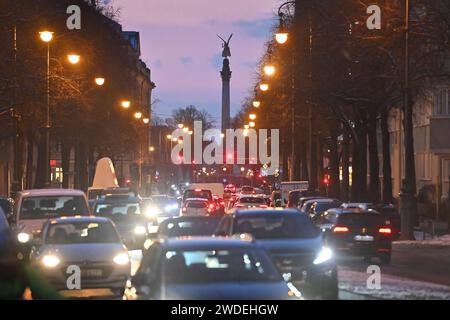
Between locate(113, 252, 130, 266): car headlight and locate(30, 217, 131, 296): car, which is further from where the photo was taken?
locate(113, 252, 130, 266): car headlight

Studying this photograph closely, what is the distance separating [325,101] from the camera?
51.0 metres

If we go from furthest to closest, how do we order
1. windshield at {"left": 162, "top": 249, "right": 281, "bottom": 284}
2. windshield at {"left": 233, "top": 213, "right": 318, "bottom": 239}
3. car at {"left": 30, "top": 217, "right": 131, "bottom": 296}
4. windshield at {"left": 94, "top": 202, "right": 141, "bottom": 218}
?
1. windshield at {"left": 94, "top": 202, "right": 141, "bottom": 218}
2. windshield at {"left": 233, "top": 213, "right": 318, "bottom": 239}
3. car at {"left": 30, "top": 217, "right": 131, "bottom": 296}
4. windshield at {"left": 162, "top": 249, "right": 281, "bottom": 284}

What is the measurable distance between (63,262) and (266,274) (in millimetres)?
7985

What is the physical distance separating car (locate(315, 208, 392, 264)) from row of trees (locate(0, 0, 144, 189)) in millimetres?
17647

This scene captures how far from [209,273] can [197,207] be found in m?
39.6

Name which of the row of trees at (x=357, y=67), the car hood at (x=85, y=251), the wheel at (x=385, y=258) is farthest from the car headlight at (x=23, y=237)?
the row of trees at (x=357, y=67)

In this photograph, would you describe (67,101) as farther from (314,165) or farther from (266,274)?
(266,274)

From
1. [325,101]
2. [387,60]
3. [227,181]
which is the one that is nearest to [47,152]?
[325,101]

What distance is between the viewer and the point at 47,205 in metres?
28.7

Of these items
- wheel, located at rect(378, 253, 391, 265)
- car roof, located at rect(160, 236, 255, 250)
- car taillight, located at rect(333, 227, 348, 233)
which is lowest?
wheel, located at rect(378, 253, 391, 265)

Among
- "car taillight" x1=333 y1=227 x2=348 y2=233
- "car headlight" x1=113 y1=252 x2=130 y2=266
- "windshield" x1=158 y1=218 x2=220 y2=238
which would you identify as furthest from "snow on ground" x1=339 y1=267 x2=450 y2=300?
"car headlight" x1=113 y1=252 x2=130 y2=266

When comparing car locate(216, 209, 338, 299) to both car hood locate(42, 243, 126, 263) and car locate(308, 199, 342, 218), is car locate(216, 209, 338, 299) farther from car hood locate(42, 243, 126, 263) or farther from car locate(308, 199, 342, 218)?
car locate(308, 199, 342, 218)

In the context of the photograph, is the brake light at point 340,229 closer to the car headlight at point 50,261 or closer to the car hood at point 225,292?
the car headlight at point 50,261

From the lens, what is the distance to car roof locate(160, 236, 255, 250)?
12.2 meters
